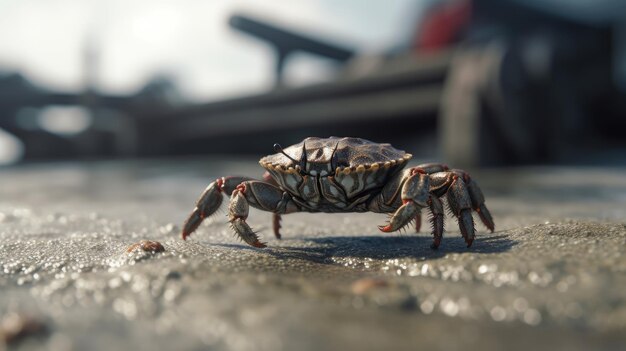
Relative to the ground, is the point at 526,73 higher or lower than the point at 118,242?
higher

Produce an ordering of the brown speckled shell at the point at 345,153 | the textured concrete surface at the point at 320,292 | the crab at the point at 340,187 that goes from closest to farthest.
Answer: the textured concrete surface at the point at 320,292 → the crab at the point at 340,187 → the brown speckled shell at the point at 345,153

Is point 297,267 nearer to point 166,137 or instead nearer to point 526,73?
point 526,73

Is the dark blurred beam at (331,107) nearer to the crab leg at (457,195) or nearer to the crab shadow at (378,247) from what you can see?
the crab shadow at (378,247)

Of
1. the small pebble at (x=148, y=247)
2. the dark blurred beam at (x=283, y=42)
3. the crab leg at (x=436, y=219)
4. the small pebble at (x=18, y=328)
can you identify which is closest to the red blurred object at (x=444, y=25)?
the dark blurred beam at (x=283, y=42)

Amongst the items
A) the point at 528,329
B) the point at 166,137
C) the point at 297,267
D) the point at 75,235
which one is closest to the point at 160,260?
the point at 297,267

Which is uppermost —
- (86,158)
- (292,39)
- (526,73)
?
(292,39)

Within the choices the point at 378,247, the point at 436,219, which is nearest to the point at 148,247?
the point at 378,247

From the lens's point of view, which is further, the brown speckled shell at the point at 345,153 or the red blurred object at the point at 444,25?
the red blurred object at the point at 444,25

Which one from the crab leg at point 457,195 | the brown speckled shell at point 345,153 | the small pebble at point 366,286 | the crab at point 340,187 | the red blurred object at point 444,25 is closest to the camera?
the small pebble at point 366,286
